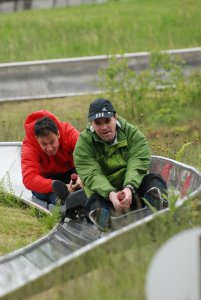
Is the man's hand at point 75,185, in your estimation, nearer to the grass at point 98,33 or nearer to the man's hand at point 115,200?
the man's hand at point 115,200

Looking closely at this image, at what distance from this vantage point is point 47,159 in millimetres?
11797

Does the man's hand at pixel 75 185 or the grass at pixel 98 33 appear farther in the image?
the grass at pixel 98 33

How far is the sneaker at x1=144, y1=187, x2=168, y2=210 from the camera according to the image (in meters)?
9.97

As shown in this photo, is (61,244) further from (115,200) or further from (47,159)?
(47,159)

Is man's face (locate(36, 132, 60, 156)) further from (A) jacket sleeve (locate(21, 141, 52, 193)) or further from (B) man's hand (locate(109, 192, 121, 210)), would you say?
(B) man's hand (locate(109, 192, 121, 210))

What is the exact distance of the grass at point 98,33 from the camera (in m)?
22.9

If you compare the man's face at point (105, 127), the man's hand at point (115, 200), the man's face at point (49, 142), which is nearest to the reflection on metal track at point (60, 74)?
the man's face at point (49, 142)

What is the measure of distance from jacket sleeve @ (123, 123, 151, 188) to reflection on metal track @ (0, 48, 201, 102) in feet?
30.8

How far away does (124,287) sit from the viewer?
23.4ft

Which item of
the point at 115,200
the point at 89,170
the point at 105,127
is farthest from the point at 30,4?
the point at 115,200

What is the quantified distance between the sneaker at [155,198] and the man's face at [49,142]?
1597 mm

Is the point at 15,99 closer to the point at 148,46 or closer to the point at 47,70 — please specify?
the point at 47,70

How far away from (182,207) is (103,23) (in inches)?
634

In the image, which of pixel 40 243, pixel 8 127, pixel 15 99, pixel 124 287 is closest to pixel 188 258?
pixel 124 287
